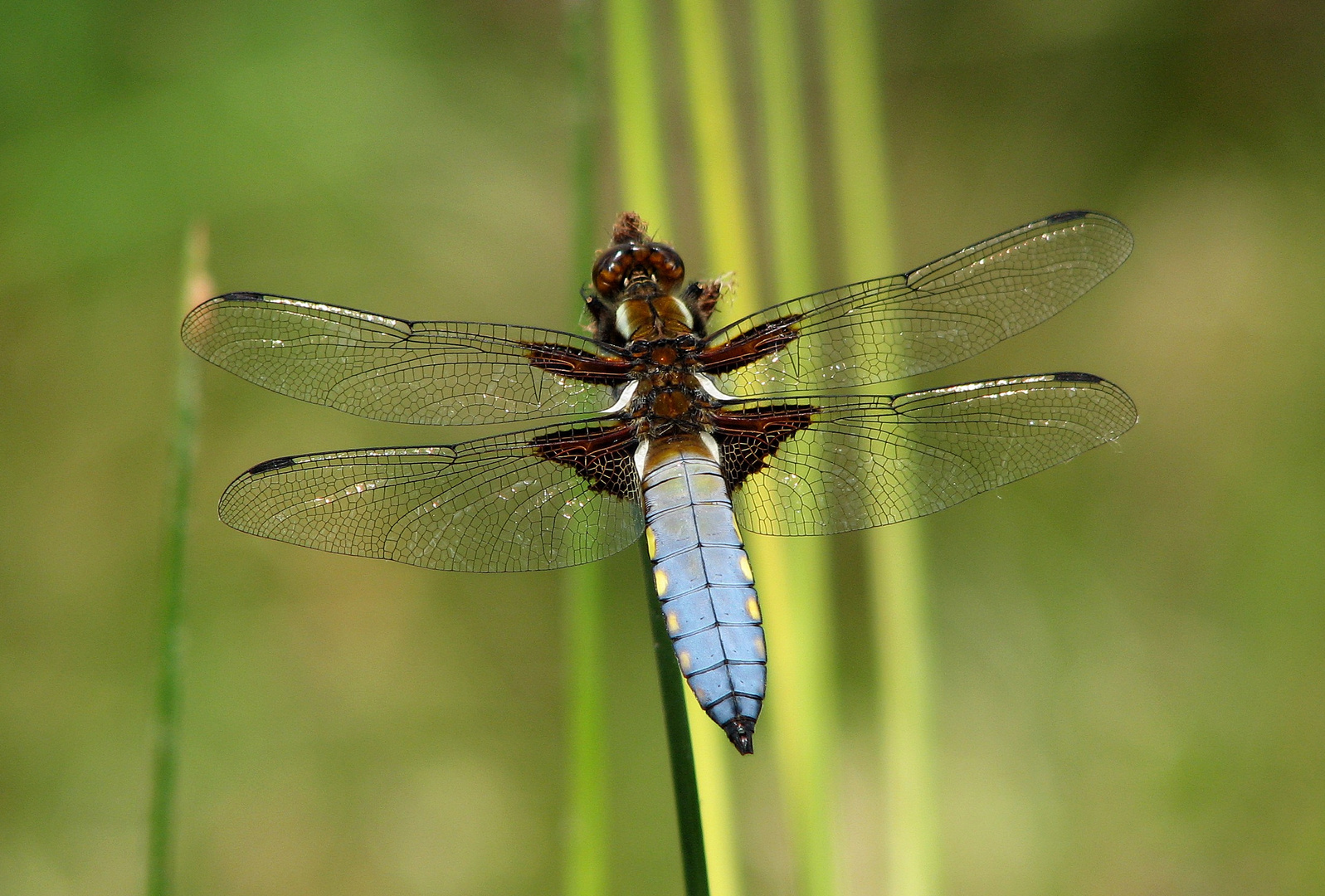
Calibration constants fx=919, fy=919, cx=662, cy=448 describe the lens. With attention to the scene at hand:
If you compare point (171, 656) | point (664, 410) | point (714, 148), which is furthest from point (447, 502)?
point (714, 148)

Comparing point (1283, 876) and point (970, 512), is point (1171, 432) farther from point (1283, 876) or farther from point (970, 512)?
point (1283, 876)

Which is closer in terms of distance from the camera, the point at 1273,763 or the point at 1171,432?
the point at 1273,763

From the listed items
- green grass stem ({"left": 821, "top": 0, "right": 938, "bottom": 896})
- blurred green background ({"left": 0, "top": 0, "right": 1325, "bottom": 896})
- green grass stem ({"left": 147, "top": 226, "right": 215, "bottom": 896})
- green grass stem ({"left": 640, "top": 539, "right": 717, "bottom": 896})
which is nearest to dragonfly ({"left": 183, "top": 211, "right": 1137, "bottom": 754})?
green grass stem ({"left": 821, "top": 0, "right": 938, "bottom": 896})

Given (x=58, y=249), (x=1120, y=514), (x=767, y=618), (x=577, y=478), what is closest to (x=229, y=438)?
(x=58, y=249)

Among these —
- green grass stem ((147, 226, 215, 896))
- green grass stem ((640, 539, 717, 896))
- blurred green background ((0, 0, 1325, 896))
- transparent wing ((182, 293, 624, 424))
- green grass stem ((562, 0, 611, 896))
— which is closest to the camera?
green grass stem ((640, 539, 717, 896))

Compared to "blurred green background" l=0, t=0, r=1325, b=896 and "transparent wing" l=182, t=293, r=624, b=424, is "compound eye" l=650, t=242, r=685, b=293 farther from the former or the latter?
"blurred green background" l=0, t=0, r=1325, b=896
